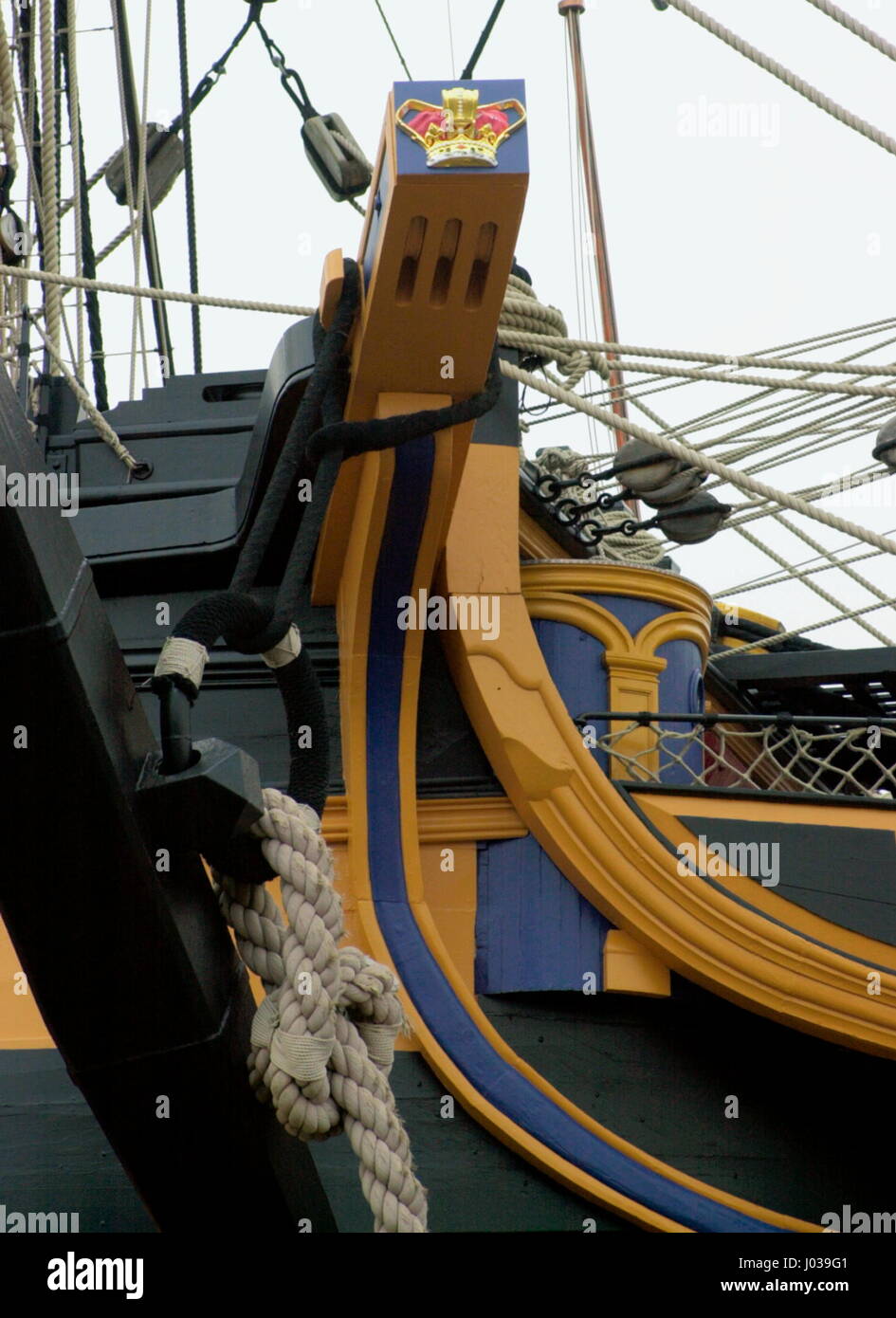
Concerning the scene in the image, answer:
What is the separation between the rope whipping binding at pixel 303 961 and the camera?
192cm

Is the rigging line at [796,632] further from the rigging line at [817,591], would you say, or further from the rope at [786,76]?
the rope at [786,76]

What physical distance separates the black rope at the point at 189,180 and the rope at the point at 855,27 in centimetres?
423

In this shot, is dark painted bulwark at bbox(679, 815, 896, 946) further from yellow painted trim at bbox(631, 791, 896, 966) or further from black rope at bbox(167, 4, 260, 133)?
black rope at bbox(167, 4, 260, 133)

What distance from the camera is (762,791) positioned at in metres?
4.18

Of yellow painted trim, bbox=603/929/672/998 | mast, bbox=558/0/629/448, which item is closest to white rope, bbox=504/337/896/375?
yellow painted trim, bbox=603/929/672/998

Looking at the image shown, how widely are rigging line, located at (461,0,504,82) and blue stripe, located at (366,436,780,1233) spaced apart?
12.4ft

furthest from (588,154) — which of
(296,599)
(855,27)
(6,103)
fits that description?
(296,599)

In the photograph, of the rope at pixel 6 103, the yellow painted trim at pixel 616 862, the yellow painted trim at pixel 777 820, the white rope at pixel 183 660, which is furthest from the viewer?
the yellow painted trim at pixel 777 820

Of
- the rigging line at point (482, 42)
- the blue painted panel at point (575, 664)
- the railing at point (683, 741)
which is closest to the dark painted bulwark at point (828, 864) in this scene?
the railing at point (683, 741)

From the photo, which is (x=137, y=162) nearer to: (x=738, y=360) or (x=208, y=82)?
(x=208, y=82)

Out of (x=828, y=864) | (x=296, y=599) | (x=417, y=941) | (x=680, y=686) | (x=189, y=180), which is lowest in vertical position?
(x=417, y=941)

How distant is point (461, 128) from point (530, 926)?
199 cm

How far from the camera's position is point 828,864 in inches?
161
